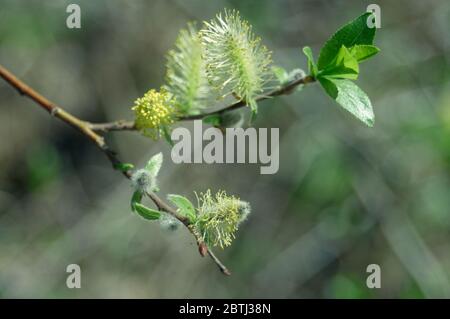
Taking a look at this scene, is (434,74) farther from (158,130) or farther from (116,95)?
(158,130)

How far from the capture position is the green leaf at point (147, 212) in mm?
1172

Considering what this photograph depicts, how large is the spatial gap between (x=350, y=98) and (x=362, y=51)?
103 millimetres

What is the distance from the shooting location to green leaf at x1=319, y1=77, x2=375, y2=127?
1.14 metres

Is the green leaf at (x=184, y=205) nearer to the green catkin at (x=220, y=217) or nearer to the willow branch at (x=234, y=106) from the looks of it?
the green catkin at (x=220, y=217)

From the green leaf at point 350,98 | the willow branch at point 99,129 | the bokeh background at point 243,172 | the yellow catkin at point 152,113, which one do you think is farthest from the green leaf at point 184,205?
the bokeh background at point 243,172

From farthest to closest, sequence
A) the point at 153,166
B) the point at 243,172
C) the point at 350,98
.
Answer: the point at 243,172 < the point at 153,166 < the point at 350,98

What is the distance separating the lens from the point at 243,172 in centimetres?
326

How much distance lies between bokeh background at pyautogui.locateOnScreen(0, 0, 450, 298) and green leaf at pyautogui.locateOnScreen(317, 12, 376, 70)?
1837 mm

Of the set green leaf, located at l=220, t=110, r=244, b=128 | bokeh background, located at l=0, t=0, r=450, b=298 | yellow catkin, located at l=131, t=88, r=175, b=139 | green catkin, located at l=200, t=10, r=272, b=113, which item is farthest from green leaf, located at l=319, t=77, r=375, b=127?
bokeh background, located at l=0, t=0, r=450, b=298

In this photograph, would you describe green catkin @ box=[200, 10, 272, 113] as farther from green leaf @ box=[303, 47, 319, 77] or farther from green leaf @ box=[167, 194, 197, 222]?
green leaf @ box=[167, 194, 197, 222]

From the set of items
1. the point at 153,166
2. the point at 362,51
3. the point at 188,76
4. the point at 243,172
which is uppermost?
the point at 243,172

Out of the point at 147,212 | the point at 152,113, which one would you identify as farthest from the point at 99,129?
the point at 147,212

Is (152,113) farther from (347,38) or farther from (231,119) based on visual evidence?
(347,38)

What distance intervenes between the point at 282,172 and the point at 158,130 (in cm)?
202
